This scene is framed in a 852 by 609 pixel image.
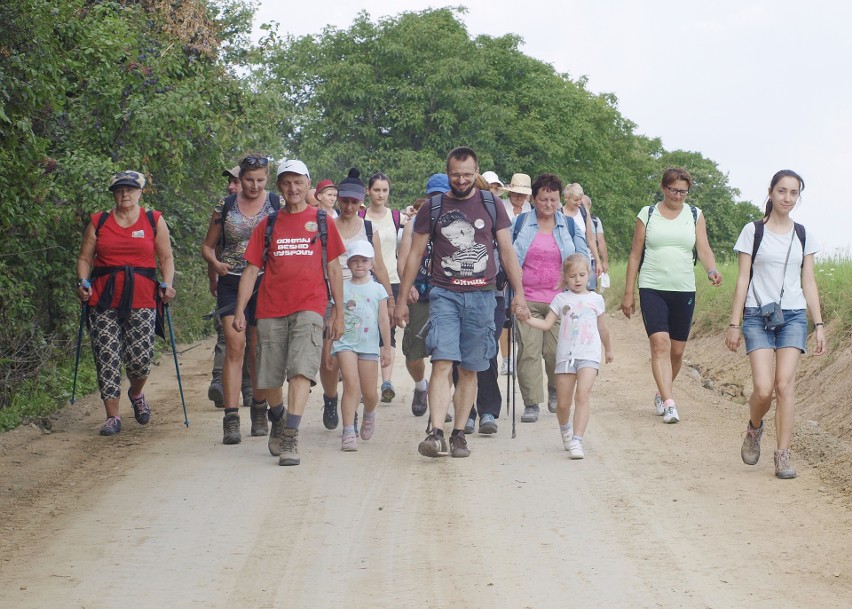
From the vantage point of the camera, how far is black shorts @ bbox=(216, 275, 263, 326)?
33.4 ft

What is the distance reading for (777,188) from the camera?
8.80 m

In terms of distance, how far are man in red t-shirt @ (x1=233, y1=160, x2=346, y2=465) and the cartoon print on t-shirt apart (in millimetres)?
752

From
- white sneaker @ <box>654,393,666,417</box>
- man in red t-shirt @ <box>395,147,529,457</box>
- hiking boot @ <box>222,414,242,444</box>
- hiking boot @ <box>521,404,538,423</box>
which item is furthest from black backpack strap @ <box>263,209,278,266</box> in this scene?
white sneaker @ <box>654,393,666,417</box>

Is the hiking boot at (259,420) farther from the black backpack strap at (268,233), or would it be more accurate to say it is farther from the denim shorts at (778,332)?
the denim shorts at (778,332)

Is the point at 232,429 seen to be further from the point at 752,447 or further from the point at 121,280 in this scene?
the point at 752,447

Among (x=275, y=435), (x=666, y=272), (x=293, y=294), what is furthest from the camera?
(x=666, y=272)

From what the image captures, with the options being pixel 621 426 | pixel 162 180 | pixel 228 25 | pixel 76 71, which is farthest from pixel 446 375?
pixel 228 25

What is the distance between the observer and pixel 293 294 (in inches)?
362

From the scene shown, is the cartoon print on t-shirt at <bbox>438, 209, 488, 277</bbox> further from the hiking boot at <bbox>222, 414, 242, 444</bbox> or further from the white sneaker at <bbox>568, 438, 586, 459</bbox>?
the hiking boot at <bbox>222, 414, 242, 444</bbox>

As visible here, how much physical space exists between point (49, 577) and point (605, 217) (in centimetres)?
5709

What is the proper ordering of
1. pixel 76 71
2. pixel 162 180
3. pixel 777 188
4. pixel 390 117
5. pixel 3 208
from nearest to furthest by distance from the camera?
pixel 777 188 → pixel 3 208 → pixel 76 71 → pixel 162 180 → pixel 390 117

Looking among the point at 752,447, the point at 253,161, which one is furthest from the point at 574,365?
the point at 253,161

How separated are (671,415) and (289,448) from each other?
360 cm

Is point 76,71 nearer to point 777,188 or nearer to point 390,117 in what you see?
point 777,188
